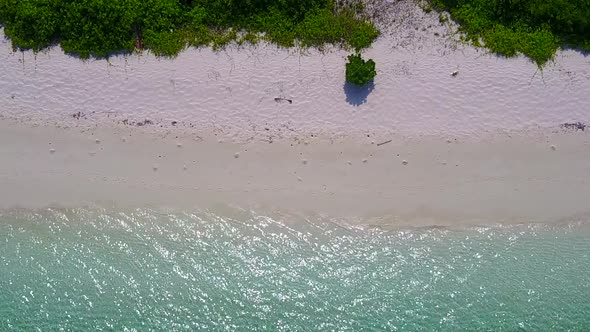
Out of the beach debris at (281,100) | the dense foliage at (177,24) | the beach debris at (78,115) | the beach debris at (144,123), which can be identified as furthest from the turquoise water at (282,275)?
the dense foliage at (177,24)

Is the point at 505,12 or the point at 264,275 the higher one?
the point at 505,12

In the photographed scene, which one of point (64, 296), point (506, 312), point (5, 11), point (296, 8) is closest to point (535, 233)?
point (506, 312)

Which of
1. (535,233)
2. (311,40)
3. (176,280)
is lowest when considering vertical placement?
(176,280)

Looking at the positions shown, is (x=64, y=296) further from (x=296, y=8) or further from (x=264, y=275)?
(x=296, y=8)

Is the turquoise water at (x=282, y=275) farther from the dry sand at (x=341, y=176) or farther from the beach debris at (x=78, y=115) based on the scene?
the beach debris at (x=78, y=115)

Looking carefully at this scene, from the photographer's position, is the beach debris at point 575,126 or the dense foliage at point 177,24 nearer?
the beach debris at point 575,126

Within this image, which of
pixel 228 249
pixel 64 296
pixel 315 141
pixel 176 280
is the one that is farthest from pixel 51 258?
pixel 315 141

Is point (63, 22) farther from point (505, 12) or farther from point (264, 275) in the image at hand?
point (505, 12)
